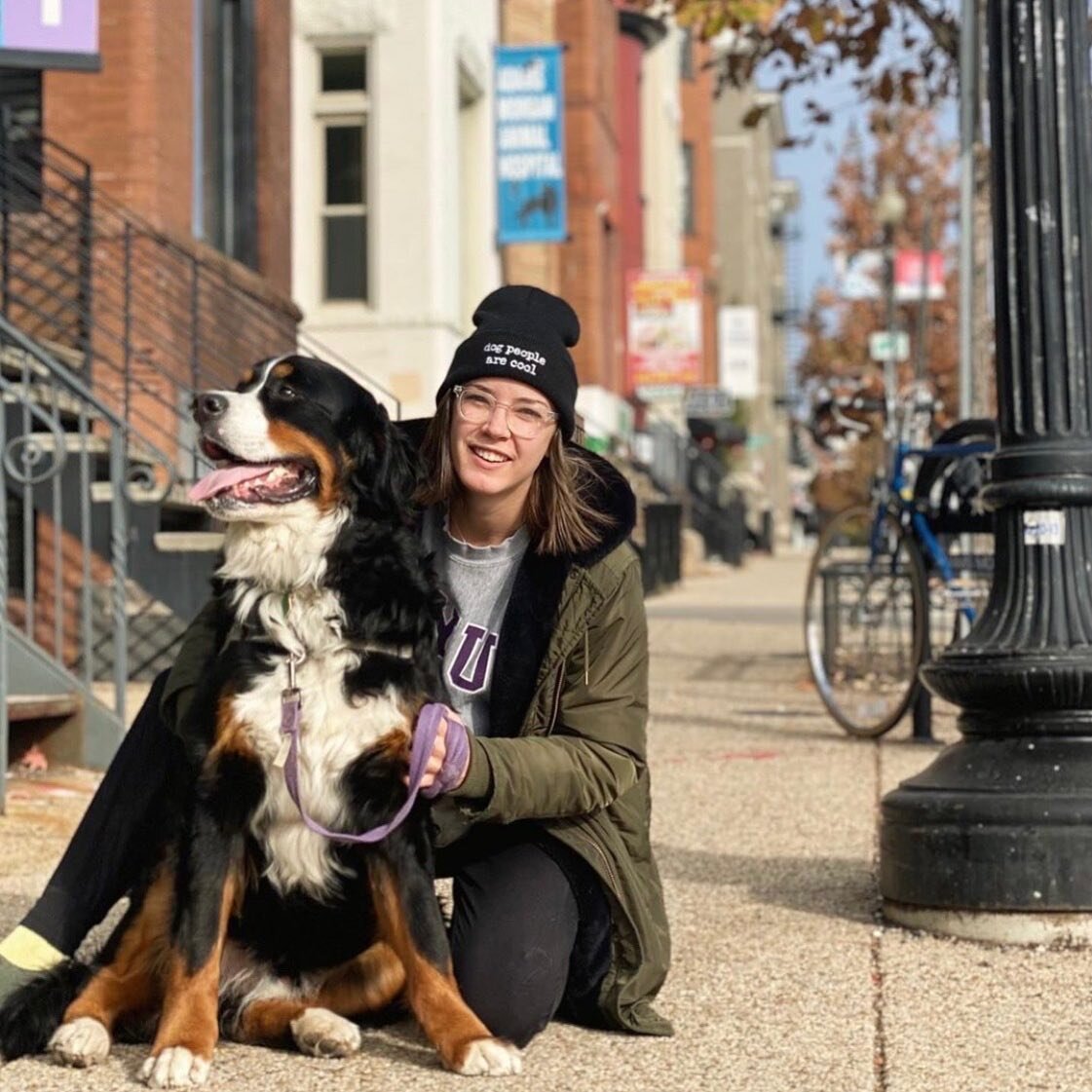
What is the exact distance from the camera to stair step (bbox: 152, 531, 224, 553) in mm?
9500

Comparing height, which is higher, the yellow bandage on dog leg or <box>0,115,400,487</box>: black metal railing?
<box>0,115,400,487</box>: black metal railing

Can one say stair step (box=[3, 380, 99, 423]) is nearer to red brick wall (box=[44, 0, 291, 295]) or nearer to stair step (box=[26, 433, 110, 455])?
stair step (box=[26, 433, 110, 455])

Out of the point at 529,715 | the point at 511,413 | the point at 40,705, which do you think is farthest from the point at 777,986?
the point at 40,705

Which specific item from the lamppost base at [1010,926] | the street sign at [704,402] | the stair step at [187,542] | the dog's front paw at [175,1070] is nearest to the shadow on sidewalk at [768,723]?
the stair step at [187,542]

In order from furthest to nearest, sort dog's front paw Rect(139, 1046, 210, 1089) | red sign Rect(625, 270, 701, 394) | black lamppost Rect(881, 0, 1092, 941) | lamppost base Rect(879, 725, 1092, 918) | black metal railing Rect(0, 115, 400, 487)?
red sign Rect(625, 270, 701, 394) → black metal railing Rect(0, 115, 400, 487) → black lamppost Rect(881, 0, 1092, 941) → lamppost base Rect(879, 725, 1092, 918) → dog's front paw Rect(139, 1046, 210, 1089)

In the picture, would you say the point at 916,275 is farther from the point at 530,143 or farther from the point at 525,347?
the point at 525,347

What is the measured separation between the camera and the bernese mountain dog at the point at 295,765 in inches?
147

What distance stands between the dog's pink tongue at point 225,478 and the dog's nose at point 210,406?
0.34ft

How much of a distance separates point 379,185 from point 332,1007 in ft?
49.2

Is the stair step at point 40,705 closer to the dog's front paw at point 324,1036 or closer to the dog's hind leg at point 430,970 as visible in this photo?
the dog's front paw at point 324,1036

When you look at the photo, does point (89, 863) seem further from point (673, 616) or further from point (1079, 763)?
point (673, 616)

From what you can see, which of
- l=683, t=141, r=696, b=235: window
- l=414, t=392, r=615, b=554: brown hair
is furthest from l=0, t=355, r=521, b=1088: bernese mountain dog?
l=683, t=141, r=696, b=235: window

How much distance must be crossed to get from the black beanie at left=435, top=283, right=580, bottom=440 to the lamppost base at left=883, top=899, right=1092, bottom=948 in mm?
1711

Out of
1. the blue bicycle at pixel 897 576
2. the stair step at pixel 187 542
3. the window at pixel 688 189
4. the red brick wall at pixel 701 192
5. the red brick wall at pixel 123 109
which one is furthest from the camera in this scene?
the window at pixel 688 189
